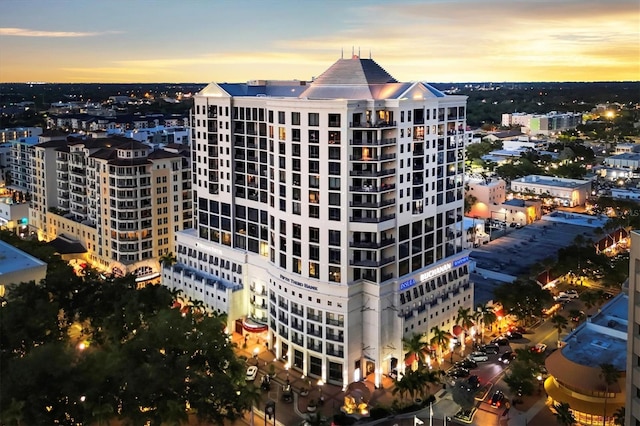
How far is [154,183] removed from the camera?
85.6 meters

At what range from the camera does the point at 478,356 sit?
204ft

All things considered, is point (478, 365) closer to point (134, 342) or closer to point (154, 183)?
point (134, 342)

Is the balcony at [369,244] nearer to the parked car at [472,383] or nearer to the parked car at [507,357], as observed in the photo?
the parked car at [472,383]

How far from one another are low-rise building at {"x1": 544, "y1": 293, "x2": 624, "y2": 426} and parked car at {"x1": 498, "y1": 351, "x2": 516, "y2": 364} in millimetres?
6703

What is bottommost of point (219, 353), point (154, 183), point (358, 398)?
point (358, 398)

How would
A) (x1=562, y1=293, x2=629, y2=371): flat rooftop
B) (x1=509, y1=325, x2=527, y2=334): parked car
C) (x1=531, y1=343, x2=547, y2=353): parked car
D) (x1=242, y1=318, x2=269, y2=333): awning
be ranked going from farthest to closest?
(x1=509, y1=325, x2=527, y2=334): parked car < (x1=242, y1=318, x2=269, y2=333): awning < (x1=531, y1=343, x2=547, y2=353): parked car < (x1=562, y1=293, x2=629, y2=371): flat rooftop

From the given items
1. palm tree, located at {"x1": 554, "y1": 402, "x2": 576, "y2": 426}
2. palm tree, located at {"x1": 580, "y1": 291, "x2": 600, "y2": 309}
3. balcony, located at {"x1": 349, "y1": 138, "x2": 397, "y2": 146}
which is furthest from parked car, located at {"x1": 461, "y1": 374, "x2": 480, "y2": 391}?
balcony, located at {"x1": 349, "y1": 138, "x2": 397, "y2": 146}

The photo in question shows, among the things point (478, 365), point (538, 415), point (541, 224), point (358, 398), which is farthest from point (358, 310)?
point (541, 224)

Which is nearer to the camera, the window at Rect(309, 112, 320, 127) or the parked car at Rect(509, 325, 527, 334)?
the window at Rect(309, 112, 320, 127)

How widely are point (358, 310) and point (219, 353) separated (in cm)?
1380

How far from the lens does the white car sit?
5861cm

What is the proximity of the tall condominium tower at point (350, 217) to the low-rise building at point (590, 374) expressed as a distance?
13.1 meters

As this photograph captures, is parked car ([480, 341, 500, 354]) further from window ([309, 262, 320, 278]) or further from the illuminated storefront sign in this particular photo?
window ([309, 262, 320, 278])

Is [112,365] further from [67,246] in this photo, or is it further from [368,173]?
[67,246]
